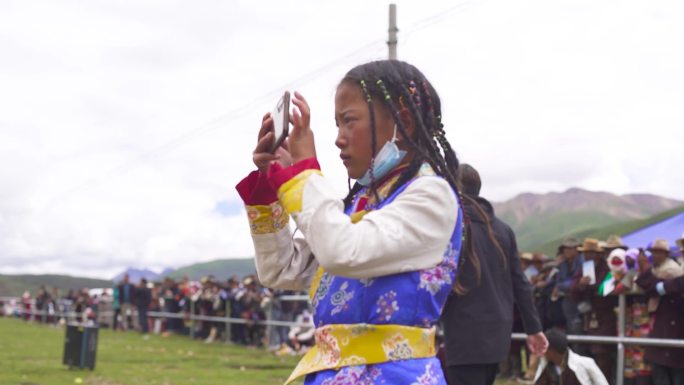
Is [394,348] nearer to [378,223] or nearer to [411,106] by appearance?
[378,223]

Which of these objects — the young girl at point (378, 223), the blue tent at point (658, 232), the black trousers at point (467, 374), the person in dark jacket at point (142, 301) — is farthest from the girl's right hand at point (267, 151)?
the person in dark jacket at point (142, 301)

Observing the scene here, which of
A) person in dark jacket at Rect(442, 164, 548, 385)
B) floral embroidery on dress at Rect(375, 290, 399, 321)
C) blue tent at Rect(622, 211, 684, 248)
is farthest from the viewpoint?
blue tent at Rect(622, 211, 684, 248)

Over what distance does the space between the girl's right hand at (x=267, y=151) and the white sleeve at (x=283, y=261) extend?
0.22 metres

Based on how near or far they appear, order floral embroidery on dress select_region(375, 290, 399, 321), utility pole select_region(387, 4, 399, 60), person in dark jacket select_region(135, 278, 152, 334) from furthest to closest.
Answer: person in dark jacket select_region(135, 278, 152, 334), utility pole select_region(387, 4, 399, 60), floral embroidery on dress select_region(375, 290, 399, 321)

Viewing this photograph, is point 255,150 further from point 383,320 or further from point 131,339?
point 131,339

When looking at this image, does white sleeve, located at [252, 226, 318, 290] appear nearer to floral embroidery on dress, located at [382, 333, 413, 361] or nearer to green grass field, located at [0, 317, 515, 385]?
floral embroidery on dress, located at [382, 333, 413, 361]

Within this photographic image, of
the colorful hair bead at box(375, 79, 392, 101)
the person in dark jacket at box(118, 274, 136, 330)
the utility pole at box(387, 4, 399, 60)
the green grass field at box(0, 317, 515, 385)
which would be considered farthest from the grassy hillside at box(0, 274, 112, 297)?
the colorful hair bead at box(375, 79, 392, 101)

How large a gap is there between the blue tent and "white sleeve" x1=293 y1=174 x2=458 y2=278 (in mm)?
10766

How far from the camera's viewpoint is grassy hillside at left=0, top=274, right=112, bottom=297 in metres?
107

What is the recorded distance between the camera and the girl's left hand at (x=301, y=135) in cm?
220

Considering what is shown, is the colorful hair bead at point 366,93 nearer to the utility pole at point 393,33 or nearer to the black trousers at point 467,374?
the black trousers at point 467,374

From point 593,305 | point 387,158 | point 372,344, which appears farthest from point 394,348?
point 593,305

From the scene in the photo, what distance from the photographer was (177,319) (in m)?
25.5

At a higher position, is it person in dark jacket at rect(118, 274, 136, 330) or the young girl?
person in dark jacket at rect(118, 274, 136, 330)
